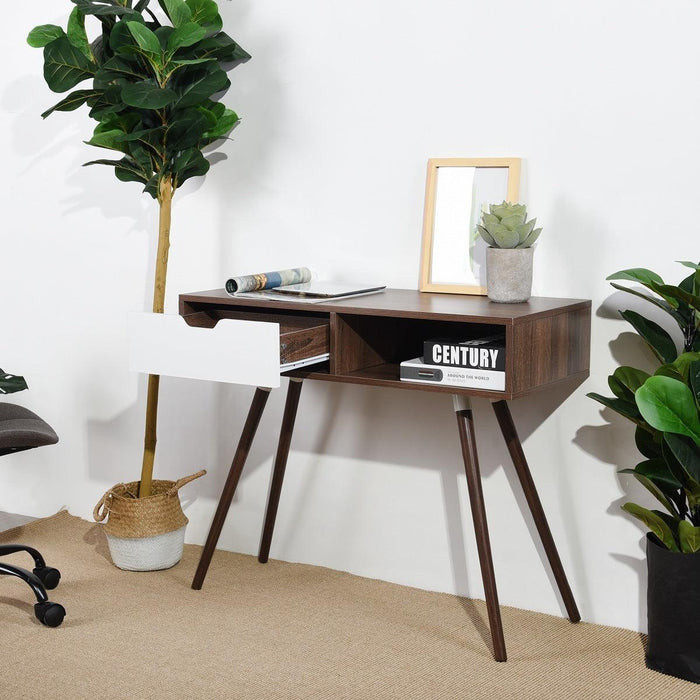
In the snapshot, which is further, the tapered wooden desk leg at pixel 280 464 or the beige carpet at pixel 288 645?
the tapered wooden desk leg at pixel 280 464

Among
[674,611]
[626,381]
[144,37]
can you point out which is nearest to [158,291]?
[144,37]

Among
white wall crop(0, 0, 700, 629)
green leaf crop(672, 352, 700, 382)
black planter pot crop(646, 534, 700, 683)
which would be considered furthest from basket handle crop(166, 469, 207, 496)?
green leaf crop(672, 352, 700, 382)

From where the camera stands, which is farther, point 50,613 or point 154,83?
point 154,83

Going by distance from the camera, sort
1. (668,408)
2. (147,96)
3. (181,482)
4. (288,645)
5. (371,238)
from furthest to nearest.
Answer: (181,482)
(371,238)
(147,96)
(288,645)
(668,408)

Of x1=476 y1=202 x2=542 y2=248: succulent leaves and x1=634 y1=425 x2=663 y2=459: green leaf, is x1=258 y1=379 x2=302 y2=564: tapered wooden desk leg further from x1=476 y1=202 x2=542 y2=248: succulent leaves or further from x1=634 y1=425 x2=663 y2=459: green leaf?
x1=634 y1=425 x2=663 y2=459: green leaf

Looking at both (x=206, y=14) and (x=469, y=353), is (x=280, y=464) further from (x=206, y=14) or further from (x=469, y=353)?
(x=206, y=14)

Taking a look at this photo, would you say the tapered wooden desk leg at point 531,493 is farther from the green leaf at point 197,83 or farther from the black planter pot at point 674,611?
the green leaf at point 197,83

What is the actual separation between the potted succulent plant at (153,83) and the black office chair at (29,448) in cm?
25

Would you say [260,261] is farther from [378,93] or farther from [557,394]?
[557,394]

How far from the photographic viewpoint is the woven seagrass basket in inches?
107

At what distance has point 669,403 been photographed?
6.31 ft

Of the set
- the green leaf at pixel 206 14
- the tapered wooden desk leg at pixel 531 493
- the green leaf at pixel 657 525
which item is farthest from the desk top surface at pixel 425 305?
the green leaf at pixel 206 14

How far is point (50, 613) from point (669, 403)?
4.80 ft

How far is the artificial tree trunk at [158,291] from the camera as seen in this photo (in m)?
2.67
